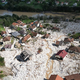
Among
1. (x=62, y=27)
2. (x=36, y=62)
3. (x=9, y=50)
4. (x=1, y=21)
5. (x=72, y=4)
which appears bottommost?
(x=36, y=62)

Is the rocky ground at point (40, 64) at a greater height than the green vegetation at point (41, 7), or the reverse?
the green vegetation at point (41, 7)

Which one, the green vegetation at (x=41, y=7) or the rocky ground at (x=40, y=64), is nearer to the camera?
the rocky ground at (x=40, y=64)

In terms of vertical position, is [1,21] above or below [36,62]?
above

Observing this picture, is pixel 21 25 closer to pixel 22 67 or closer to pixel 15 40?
pixel 15 40

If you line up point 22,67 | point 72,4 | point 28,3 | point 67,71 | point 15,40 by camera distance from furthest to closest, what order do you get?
1. point 28,3
2. point 72,4
3. point 15,40
4. point 22,67
5. point 67,71

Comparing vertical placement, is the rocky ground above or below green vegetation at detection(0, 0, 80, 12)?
below

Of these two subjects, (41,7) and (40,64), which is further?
(41,7)

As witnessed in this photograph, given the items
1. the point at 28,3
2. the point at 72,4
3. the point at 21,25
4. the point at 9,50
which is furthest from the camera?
the point at 28,3

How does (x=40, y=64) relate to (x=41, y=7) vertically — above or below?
below

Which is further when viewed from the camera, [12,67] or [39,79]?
[12,67]

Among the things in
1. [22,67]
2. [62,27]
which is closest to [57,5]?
[62,27]

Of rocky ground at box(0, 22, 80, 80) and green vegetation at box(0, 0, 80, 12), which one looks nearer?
rocky ground at box(0, 22, 80, 80)
